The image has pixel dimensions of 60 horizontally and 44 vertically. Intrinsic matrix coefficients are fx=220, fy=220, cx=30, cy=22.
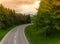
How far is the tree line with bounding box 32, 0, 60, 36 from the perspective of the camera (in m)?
52.5

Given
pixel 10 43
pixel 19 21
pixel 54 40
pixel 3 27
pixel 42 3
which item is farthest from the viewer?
pixel 19 21

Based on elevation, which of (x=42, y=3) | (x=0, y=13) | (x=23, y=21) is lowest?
(x=23, y=21)

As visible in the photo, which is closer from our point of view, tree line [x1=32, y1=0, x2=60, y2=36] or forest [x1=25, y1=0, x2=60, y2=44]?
forest [x1=25, y1=0, x2=60, y2=44]

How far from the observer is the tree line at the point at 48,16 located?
172ft

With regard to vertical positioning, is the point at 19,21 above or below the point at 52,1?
below

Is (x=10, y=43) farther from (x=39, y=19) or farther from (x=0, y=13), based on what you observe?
(x=0, y=13)

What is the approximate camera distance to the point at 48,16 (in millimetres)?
52625

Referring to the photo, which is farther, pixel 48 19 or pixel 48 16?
pixel 48 16

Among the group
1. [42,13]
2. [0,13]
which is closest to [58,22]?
[42,13]

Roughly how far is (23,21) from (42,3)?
86636 millimetres

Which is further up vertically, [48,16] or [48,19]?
[48,16]

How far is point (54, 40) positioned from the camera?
2009 inches

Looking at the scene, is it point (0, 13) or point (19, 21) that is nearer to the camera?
point (0, 13)

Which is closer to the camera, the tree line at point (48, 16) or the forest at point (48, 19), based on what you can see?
the forest at point (48, 19)
